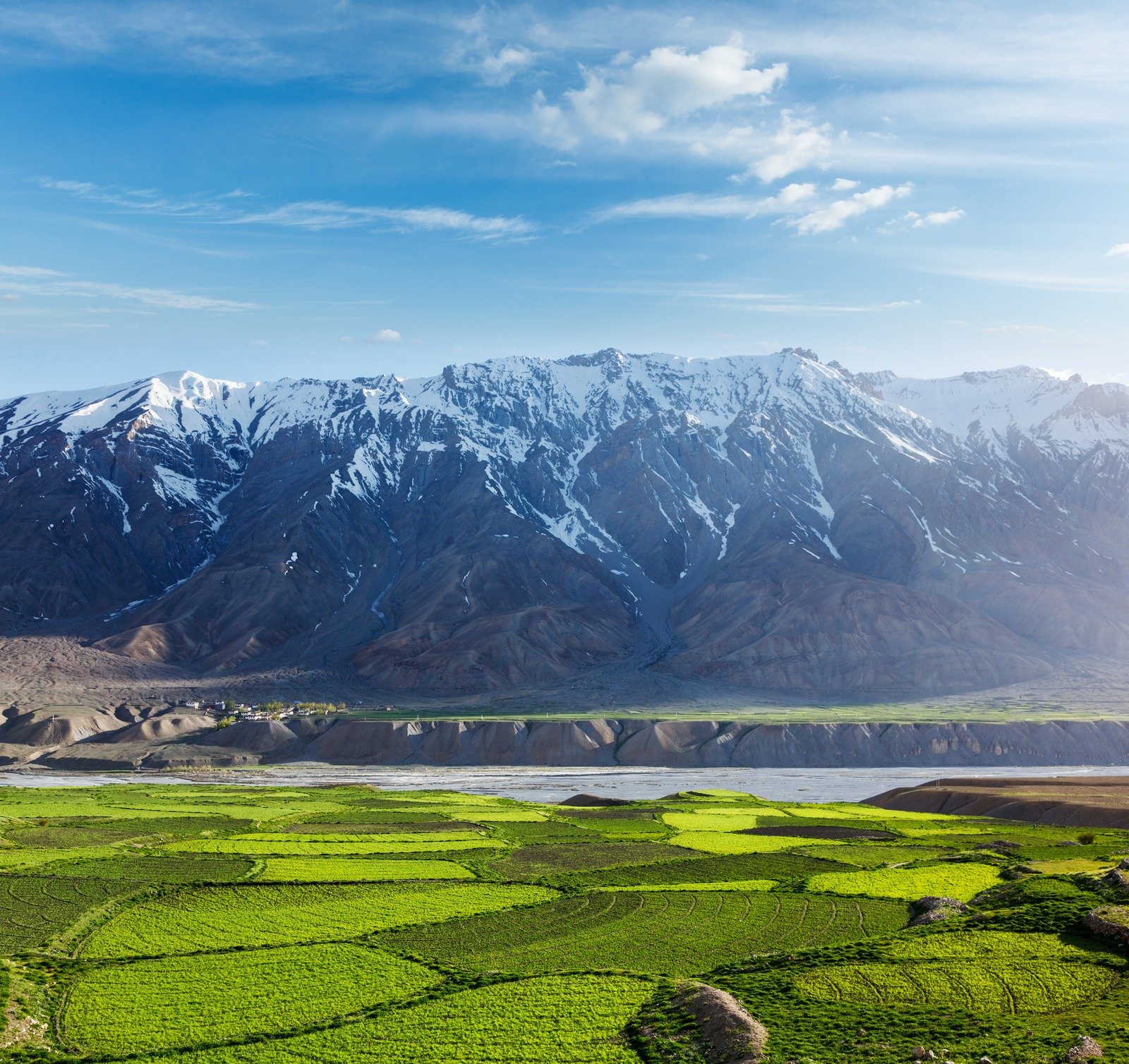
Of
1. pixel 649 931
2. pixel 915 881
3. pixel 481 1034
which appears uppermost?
pixel 481 1034

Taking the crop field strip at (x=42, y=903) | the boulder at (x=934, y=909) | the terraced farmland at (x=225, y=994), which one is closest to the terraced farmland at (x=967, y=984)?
the boulder at (x=934, y=909)

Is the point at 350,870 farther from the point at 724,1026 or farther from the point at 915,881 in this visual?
the point at 724,1026

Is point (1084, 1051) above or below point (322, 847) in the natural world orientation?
above

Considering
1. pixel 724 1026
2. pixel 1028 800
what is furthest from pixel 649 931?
pixel 1028 800

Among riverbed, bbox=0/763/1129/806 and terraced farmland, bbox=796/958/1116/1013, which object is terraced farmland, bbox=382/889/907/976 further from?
riverbed, bbox=0/763/1129/806

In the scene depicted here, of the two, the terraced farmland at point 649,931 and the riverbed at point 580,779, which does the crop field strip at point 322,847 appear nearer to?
the terraced farmland at point 649,931

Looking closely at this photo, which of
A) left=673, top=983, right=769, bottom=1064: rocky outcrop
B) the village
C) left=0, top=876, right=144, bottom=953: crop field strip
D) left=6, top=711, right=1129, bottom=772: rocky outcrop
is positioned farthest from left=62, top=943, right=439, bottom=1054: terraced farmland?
the village
